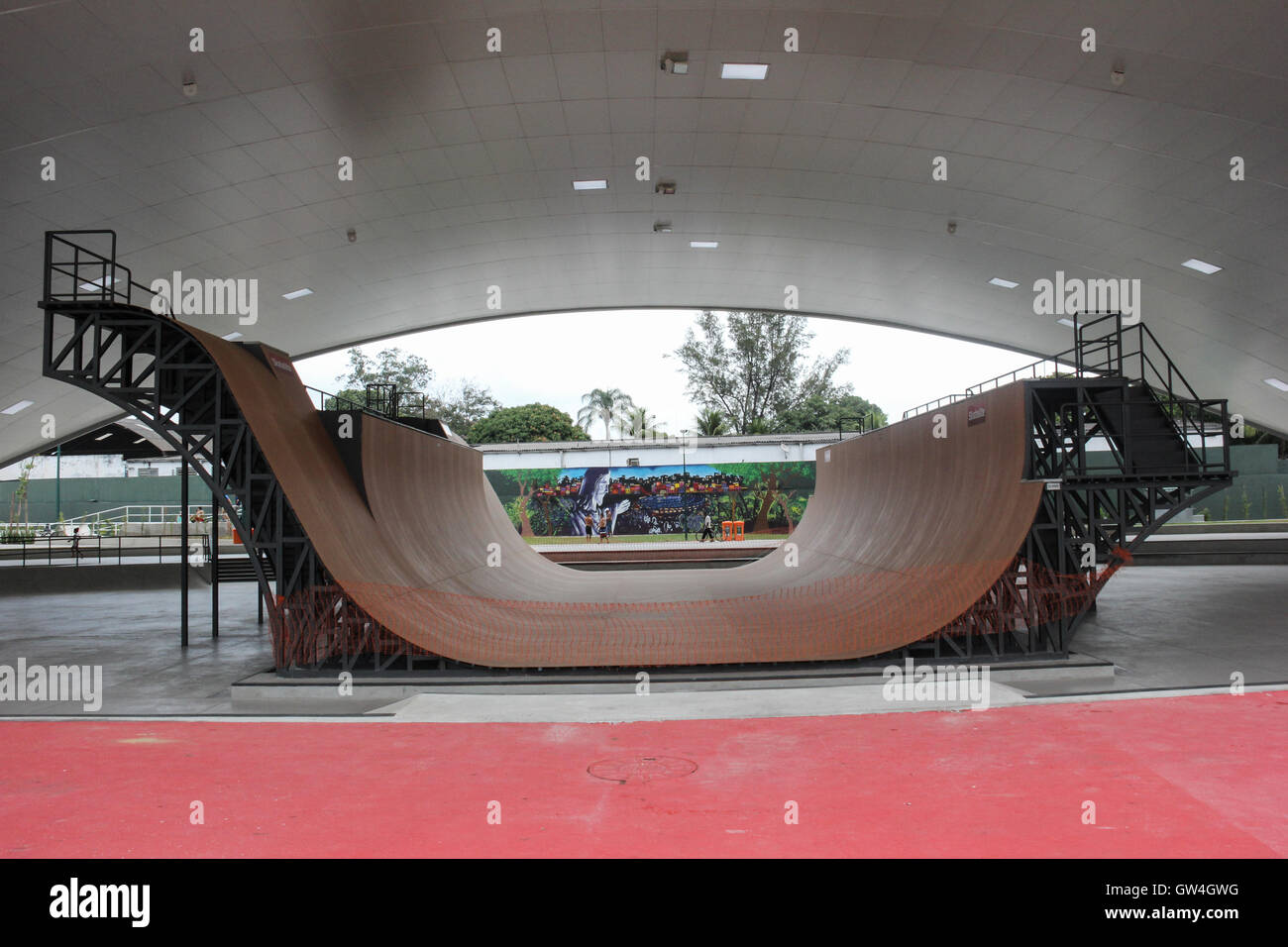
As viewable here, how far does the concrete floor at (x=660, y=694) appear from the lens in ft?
25.6

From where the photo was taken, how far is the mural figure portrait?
32031 mm

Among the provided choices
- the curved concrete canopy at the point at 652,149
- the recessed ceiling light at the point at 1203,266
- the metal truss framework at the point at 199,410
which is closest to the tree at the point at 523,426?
the curved concrete canopy at the point at 652,149

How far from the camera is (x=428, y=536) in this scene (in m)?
12.6

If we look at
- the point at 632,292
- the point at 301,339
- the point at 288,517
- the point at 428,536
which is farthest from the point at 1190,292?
the point at 301,339

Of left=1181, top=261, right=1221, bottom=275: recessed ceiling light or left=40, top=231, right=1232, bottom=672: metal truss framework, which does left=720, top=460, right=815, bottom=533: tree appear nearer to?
left=1181, top=261, right=1221, bottom=275: recessed ceiling light

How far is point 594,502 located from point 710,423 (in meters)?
9.58

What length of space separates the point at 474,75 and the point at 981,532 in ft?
31.1

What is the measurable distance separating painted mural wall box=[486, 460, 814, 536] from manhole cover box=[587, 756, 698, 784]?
26200mm

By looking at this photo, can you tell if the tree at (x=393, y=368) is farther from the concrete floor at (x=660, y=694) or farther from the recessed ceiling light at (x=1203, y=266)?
the recessed ceiling light at (x=1203, y=266)

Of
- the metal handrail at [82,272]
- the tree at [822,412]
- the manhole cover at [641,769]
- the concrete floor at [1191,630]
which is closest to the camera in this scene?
the manhole cover at [641,769]

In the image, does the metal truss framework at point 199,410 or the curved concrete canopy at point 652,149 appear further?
the curved concrete canopy at point 652,149

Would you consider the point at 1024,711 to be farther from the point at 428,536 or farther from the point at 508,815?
the point at 428,536

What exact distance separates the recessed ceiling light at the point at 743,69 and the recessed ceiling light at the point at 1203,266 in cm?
1035

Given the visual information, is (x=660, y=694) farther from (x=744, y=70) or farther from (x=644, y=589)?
(x=744, y=70)
